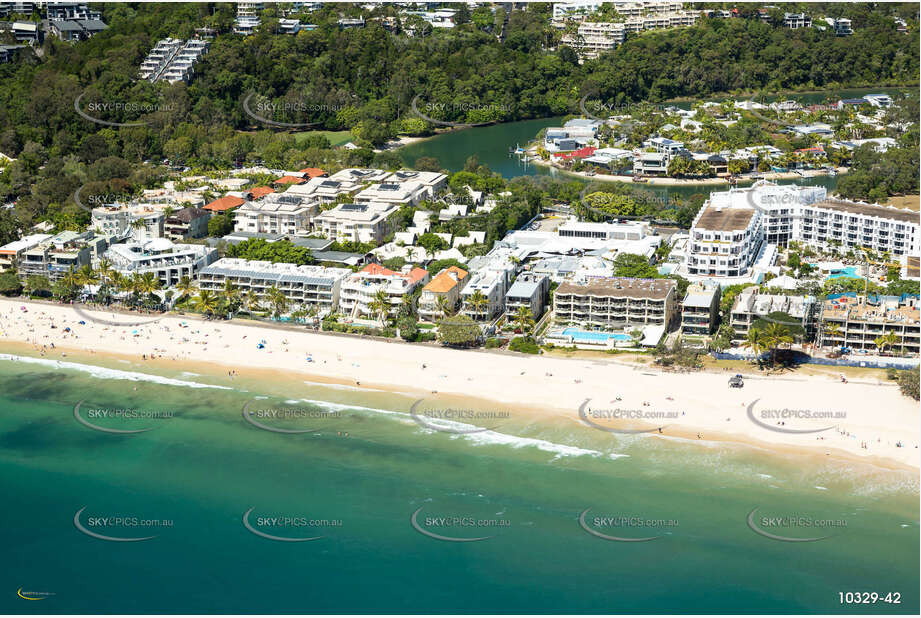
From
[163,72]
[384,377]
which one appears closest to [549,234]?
[384,377]

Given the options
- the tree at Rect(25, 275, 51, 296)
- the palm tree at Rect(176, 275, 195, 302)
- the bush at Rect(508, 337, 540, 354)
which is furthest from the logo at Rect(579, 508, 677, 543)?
the tree at Rect(25, 275, 51, 296)

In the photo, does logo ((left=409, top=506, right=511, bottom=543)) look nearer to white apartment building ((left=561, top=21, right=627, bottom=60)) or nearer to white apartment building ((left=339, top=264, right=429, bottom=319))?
white apartment building ((left=339, top=264, right=429, bottom=319))

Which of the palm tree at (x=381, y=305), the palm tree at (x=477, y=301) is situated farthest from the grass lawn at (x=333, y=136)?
the palm tree at (x=477, y=301)

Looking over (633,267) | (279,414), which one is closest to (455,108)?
(633,267)

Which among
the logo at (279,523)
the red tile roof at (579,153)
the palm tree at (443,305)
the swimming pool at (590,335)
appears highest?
the red tile roof at (579,153)

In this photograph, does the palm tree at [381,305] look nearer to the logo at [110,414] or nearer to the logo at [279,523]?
the logo at [110,414]

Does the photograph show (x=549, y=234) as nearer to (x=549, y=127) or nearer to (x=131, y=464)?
(x=131, y=464)
